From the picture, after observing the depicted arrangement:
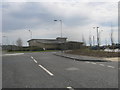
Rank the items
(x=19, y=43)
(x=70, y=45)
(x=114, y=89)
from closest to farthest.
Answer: (x=114, y=89)
(x=70, y=45)
(x=19, y=43)

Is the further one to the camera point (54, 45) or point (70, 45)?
point (54, 45)

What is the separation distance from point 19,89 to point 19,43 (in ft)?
289

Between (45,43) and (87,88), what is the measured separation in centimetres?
9077

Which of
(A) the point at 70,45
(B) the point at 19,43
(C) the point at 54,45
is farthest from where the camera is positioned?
(C) the point at 54,45

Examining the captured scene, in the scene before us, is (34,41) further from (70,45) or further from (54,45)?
(70,45)

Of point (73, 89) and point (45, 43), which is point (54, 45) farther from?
point (73, 89)

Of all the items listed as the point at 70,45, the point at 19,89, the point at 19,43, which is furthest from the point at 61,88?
the point at 19,43

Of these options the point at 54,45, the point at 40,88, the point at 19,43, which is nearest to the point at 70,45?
the point at 54,45

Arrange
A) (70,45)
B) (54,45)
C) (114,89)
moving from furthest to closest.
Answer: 1. (54,45)
2. (70,45)
3. (114,89)

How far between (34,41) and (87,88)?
98.8m

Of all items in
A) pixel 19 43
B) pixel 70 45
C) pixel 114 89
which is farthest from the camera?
pixel 19 43

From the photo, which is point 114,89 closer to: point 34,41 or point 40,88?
point 40,88

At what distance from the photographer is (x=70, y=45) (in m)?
81.2

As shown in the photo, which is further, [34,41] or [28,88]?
[34,41]
